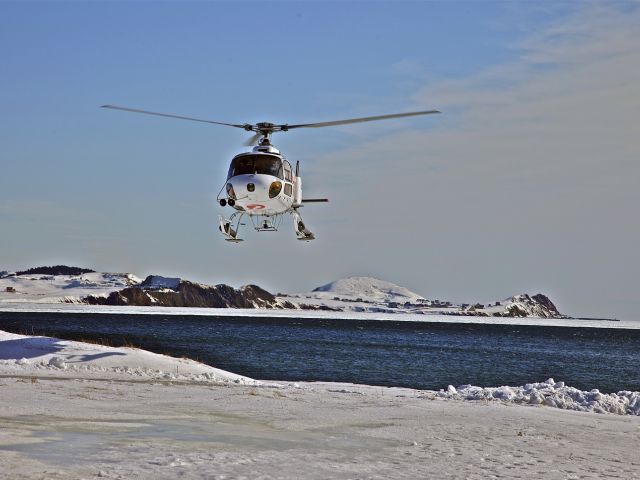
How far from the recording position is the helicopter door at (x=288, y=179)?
33.8 m

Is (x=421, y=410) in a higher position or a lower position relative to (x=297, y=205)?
lower

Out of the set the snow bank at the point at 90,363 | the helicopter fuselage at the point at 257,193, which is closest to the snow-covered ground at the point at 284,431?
the snow bank at the point at 90,363

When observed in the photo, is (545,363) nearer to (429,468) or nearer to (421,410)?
(421,410)

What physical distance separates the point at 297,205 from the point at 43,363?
12.4 metres

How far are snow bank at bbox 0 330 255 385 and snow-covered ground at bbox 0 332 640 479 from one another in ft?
0.85

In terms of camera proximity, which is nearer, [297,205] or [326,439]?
[326,439]

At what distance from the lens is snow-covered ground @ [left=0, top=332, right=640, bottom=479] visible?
12.9m

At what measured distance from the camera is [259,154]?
107 feet

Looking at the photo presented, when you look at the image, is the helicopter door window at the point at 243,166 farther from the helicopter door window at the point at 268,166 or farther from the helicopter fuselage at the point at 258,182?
the helicopter door window at the point at 268,166

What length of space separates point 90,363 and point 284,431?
15755 mm

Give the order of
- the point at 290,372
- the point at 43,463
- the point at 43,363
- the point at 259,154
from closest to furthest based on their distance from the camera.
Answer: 1. the point at 43,463
2. the point at 43,363
3. the point at 259,154
4. the point at 290,372

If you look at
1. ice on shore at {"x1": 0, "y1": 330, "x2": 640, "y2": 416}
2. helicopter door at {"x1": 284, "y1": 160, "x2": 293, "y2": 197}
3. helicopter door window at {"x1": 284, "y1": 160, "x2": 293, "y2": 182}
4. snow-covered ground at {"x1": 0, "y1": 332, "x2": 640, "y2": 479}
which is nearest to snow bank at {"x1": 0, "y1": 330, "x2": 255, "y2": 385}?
ice on shore at {"x1": 0, "y1": 330, "x2": 640, "y2": 416}

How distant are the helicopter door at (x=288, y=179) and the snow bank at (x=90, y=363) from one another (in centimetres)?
776

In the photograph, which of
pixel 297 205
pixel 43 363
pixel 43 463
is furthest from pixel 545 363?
pixel 43 463
